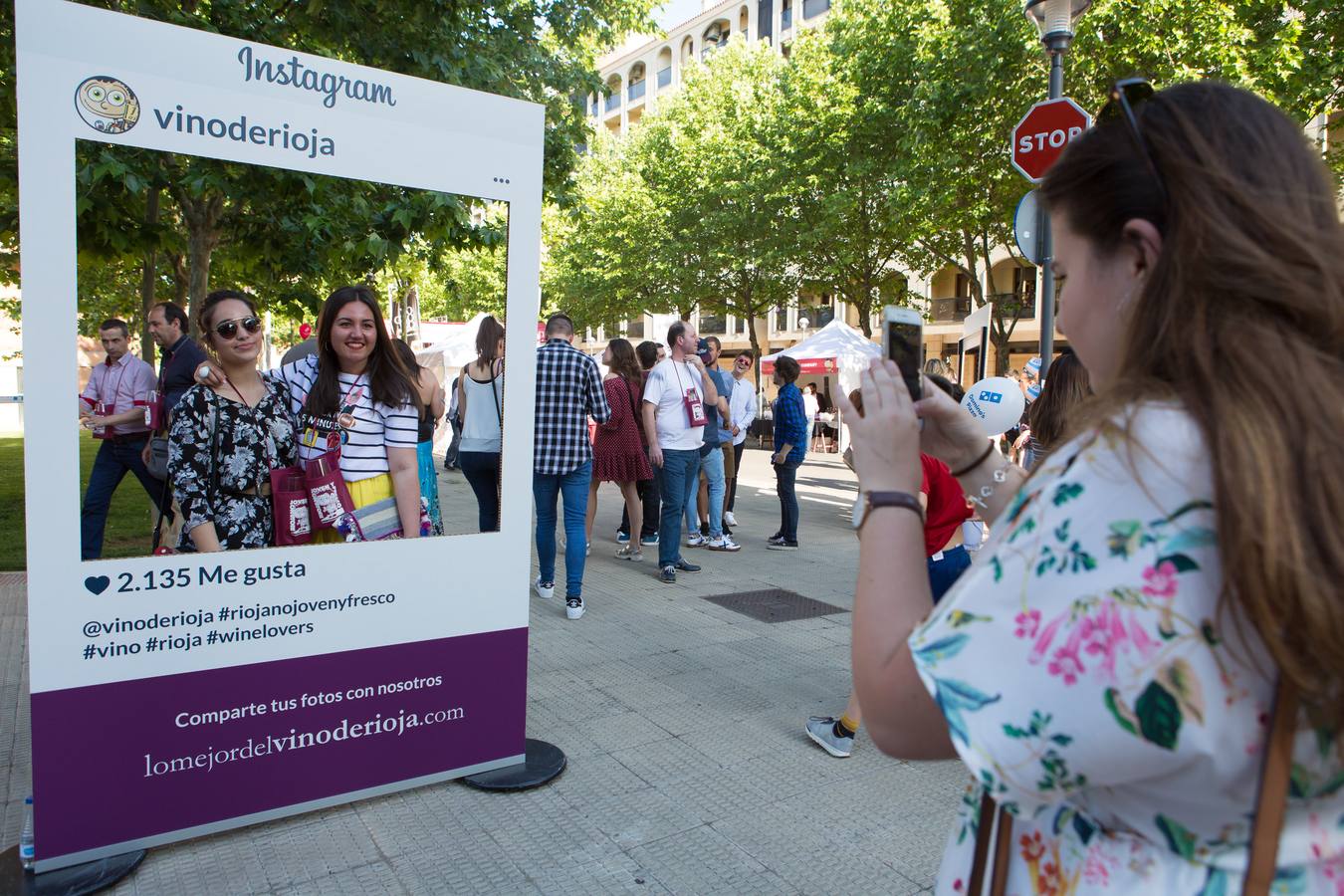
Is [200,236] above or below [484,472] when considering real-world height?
above

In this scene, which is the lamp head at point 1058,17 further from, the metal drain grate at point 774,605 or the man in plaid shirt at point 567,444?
the metal drain grate at point 774,605

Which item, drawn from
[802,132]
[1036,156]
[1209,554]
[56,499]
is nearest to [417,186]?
[56,499]

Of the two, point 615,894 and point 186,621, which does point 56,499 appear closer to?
point 186,621

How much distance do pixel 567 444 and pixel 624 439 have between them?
1.78m

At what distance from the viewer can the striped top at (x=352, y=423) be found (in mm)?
3305

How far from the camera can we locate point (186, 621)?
2873mm

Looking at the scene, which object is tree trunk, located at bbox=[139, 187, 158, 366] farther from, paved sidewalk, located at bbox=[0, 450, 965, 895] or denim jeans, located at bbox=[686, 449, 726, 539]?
denim jeans, located at bbox=[686, 449, 726, 539]

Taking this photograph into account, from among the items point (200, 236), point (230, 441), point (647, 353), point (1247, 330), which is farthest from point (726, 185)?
point (1247, 330)

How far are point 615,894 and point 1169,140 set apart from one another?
103 inches

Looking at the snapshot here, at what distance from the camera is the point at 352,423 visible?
11.1 feet

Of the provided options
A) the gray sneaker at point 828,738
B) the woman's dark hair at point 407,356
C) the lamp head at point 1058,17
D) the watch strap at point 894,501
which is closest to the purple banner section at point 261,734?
the woman's dark hair at point 407,356

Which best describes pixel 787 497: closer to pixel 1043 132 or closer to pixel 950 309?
pixel 1043 132

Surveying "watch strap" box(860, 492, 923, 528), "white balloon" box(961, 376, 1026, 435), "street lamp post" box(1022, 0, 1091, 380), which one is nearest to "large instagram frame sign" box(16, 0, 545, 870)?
"white balloon" box(961, 376, 1026, 435)

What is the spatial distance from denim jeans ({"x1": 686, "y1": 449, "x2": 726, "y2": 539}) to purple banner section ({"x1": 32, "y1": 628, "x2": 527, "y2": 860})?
5.27m
